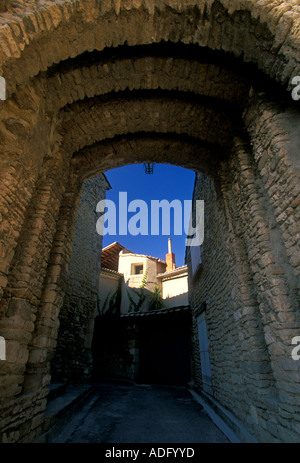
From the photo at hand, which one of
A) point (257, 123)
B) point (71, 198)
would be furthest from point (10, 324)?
point (257, 123)

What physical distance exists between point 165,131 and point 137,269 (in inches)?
495

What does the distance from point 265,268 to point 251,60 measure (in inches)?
102

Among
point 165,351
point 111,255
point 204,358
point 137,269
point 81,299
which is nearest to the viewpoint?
point 204,358

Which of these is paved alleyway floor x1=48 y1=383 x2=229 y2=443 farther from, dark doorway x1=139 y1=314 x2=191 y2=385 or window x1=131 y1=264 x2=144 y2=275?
window x1=131 y1=264 x2=144 y2=275

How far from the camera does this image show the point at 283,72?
2400 millimetres

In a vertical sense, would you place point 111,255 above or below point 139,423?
above

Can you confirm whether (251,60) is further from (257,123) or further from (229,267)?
(229,267)

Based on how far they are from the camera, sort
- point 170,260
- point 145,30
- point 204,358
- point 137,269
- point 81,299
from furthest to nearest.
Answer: point 170,260
point 137,269
point 81,299
point 204,358
point 145,30

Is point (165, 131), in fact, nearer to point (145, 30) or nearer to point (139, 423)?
point (145, 30)

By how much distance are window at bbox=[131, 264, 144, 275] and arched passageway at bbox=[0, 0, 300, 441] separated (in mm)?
11538

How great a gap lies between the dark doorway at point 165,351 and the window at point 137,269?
5.20m

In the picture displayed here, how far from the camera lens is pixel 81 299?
25.8 ft

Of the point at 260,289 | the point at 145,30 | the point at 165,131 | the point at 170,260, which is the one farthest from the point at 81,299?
the point at 170,260
